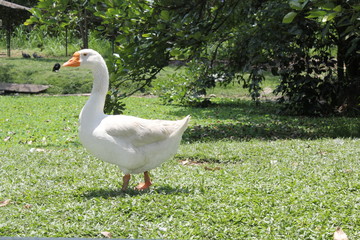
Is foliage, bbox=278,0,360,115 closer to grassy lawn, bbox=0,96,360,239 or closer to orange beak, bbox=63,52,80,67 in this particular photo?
grassy lawn, bbox=0,96,360,239

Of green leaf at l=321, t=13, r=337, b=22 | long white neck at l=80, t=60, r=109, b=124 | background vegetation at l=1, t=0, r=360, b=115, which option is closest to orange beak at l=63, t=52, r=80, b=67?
long white neck at l=80, t=60, r=109, b=124

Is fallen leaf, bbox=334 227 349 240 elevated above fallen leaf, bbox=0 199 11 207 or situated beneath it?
elevated above

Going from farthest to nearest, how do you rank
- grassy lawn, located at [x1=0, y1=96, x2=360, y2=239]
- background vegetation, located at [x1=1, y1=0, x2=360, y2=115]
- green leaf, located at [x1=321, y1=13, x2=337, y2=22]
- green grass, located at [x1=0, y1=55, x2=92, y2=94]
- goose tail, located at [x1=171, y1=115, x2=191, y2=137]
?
green grass, located at [x1=0, y1=55, x2=92, y2=94] → background vegetation, located at [x1=1, y1=0, x2=360, y2=115] → goose tail, located at [x1=171, y1=115, x2=191, y2=137] → green leaf, located at [x1=321, y1=13, x2=337, y2=22] → grassy lawn, located at [x1=0, y1=96, x2=360, y2=239]

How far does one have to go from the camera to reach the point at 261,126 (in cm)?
1071

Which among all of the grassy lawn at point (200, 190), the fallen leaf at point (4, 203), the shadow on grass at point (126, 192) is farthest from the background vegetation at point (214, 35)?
the fallen leaf at point (4, 203)

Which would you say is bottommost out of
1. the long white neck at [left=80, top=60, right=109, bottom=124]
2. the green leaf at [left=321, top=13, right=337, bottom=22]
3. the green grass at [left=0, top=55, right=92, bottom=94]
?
the green grass at [left=0, top=55, right=92, bottom=94]

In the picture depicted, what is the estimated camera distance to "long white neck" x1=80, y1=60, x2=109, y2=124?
5.05 m

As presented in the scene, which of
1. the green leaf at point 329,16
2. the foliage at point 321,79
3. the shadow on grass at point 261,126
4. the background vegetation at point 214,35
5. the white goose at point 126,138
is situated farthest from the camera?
the foliage at point 321,79

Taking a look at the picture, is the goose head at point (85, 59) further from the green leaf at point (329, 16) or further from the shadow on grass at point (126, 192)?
the green leaf at point (329, 16)

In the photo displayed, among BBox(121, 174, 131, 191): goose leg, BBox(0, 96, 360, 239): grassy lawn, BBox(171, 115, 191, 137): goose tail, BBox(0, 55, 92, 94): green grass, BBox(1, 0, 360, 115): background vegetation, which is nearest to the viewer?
BBox(0, 96, 360, 239): grassy lawn

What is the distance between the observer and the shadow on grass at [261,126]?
960 cm

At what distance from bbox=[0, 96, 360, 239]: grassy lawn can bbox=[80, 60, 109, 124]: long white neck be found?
31.0 inches

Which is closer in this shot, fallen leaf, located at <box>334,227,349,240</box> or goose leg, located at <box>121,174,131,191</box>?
fallen leaf, located at <box>334,227,349,240</box>

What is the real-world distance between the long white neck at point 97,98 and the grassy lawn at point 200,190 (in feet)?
2.58
